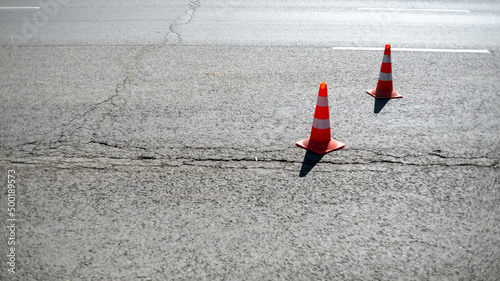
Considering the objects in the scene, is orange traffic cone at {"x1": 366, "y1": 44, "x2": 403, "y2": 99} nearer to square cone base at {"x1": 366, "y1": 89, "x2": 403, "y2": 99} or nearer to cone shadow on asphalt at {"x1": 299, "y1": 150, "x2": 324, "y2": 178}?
square cone base at {"x1": 366, "y1": 89, "x2": 403, "y2": 99}

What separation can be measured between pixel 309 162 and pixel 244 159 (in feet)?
2.19

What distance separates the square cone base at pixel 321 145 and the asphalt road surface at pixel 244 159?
9 centimetres

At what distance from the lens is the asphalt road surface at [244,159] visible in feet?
9.76

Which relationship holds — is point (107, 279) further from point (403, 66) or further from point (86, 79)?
point (403, 66)

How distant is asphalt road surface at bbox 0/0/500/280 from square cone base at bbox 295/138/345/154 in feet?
0.30

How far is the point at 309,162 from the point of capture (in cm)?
415

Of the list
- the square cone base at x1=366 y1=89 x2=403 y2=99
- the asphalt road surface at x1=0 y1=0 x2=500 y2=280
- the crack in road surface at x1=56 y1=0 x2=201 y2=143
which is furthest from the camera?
the square cone base at x1=366 y1=89 x2=403 y2=99

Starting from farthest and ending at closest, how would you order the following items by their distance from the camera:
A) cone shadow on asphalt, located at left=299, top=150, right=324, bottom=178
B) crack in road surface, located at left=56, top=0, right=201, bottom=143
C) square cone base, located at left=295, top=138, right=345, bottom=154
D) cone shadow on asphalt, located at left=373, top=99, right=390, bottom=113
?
1. cone shadow on asphalt, located at left=373, top=99, right=390, bottom=113
2. crack in road surface, located at left=56, top=0, right=201, bottom=143
3. square cone base, located at left=295, top=138, right=345, bottom=154
4. cone shadow on asphalt, located at left=299, top=150, right=324, bottom=178

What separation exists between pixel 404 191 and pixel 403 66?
3.67 m

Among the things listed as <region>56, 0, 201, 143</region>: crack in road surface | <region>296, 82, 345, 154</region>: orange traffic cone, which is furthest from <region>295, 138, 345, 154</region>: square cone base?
<region>56, 0, 201, 143</region>: crack in road surface

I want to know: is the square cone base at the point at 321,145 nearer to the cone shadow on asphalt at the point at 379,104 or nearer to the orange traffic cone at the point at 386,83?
the cone shadow on asphalt at the point at 379,104

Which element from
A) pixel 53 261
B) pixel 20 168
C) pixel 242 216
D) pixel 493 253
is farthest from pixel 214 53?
pixel 493 253

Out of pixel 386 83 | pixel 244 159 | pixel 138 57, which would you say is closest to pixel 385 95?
pixel 386 83

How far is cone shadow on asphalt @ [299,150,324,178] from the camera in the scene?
157 inches
